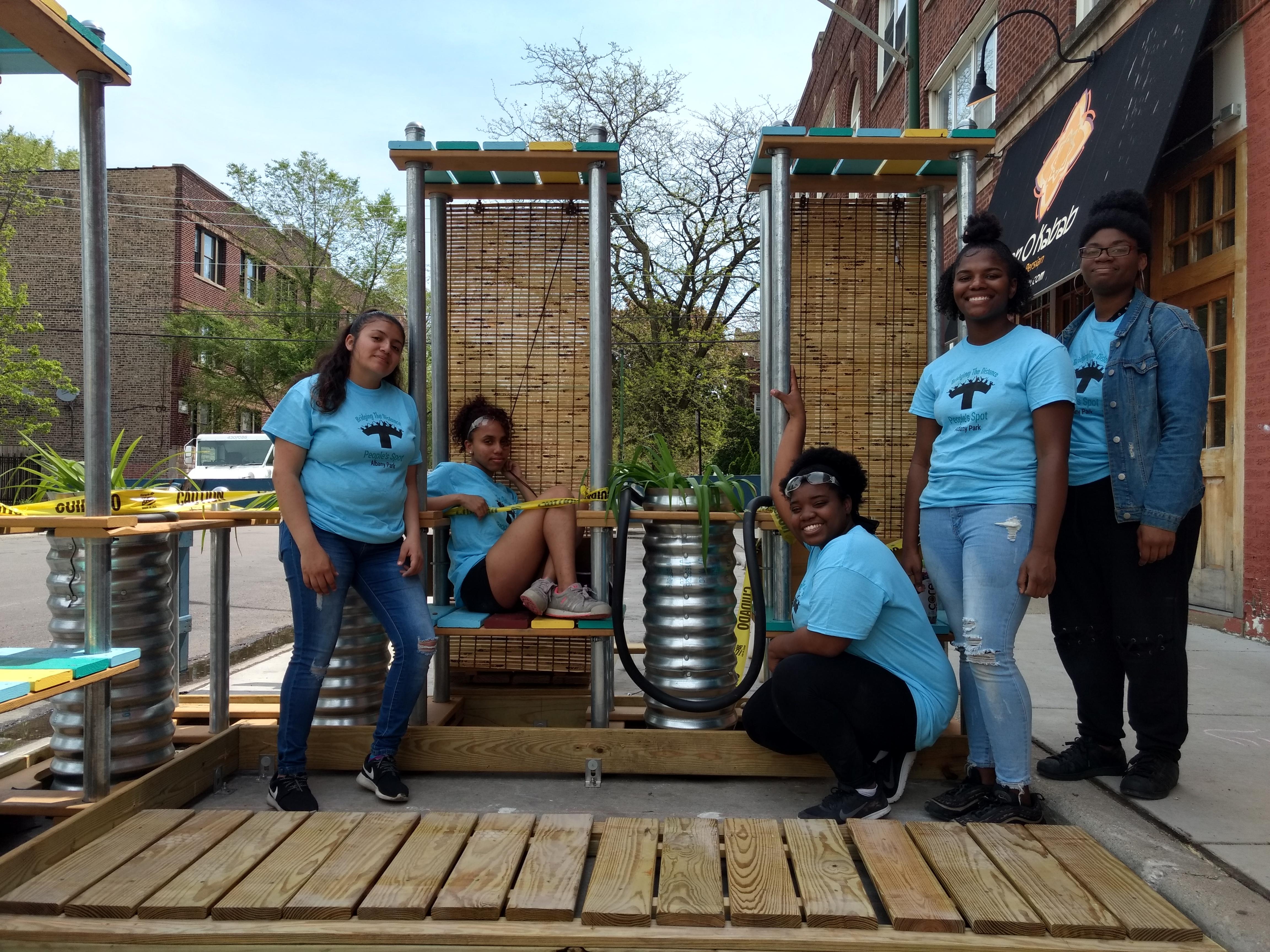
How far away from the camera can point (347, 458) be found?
362 cm

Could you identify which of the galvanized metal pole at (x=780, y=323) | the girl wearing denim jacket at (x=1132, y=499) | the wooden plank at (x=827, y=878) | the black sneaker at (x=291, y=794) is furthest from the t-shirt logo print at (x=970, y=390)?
the black sneaker at (x=291, y=794)

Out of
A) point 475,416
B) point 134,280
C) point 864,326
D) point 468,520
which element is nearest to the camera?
point 468,520

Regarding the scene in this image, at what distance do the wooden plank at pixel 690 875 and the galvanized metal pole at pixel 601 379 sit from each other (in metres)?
Result: 1.23

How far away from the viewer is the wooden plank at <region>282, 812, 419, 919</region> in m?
2.41

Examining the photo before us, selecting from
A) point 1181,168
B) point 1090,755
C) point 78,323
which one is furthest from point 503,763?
point 78,323

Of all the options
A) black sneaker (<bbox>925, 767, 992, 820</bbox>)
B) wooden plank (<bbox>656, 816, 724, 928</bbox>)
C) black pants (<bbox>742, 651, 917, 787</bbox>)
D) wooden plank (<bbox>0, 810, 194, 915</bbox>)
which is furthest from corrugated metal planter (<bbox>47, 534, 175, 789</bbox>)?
black sneaker (<bbox>925, 767, 992, 820</bbox>)

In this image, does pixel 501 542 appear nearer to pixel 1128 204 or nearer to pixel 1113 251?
pixel 1113 251

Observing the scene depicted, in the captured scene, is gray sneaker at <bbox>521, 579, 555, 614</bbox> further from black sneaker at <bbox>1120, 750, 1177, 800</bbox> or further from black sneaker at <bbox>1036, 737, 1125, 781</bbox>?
black sneaker at <bbox>1120, 750, 1177, 800</bbox>

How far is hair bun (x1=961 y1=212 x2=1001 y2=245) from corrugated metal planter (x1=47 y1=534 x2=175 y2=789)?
3267 millimetres

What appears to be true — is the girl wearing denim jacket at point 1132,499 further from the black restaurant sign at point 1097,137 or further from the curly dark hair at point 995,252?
the black restaurant sign at point 1097,137

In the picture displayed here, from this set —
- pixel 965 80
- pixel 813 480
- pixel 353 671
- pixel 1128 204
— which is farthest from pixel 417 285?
pixel 965 80

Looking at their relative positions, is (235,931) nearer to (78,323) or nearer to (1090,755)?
(1090,755)

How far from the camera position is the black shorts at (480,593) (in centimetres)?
429

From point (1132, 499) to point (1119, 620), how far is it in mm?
468
